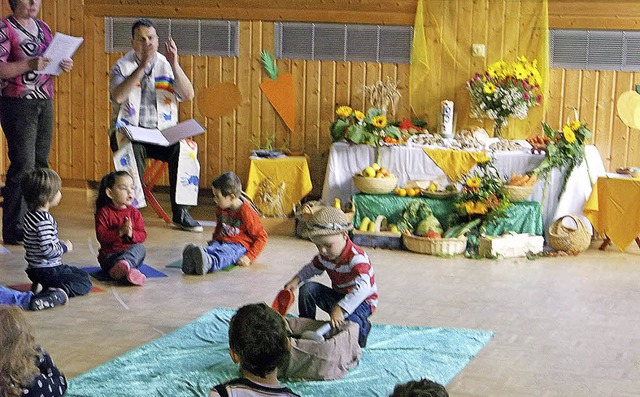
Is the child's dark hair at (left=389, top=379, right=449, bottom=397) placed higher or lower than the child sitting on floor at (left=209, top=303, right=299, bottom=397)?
higher

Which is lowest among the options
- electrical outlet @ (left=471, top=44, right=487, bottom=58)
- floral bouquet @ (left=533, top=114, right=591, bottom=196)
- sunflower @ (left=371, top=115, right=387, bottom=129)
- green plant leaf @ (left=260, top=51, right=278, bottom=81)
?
floral bouquet @ (left=533, top=114, right=591, bottom=196)

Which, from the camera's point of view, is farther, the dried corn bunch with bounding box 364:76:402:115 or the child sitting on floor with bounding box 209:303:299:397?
the dried corn bunch with bounding box 364:76:402:115

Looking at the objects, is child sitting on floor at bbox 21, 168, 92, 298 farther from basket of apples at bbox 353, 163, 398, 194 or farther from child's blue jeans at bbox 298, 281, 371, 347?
basket of apples at bbox 353, 163, 398, 194

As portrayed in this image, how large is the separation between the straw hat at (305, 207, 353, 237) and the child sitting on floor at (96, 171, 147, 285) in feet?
6.46

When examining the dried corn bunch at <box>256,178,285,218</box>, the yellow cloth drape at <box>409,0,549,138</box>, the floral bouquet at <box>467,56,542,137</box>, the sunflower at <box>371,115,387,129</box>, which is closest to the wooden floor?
the dried corn bunch at <box>256,178,285,218</box>

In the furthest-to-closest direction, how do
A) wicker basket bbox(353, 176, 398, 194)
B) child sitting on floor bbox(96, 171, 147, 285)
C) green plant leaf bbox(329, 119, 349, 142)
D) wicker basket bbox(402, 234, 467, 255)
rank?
1. green plant leaf bbox(329, 119, 349, 142)
2. wicker basket bbox(353, 176, 398, 194)
3. wicker basket bbox(402, 234, 467, 255)
4. child sitting on floor bbox(96, 171, 147, 285)

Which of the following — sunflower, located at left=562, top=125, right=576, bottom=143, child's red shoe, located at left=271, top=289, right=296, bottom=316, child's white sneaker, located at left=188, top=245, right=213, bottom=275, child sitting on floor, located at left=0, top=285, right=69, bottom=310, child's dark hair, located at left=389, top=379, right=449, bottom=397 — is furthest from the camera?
sunflower, located at left=562, top=125, right=576, bottom=143

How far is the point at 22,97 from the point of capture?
7.11 meters

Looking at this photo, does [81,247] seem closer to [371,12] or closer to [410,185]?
[410,185]

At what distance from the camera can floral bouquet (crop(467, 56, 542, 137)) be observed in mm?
8344

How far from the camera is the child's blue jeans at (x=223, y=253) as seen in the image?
651 cm

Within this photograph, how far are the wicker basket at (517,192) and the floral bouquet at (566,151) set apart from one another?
183mm

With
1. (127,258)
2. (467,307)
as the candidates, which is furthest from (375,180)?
(127,258)

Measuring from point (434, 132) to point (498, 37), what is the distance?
98 centimetres
